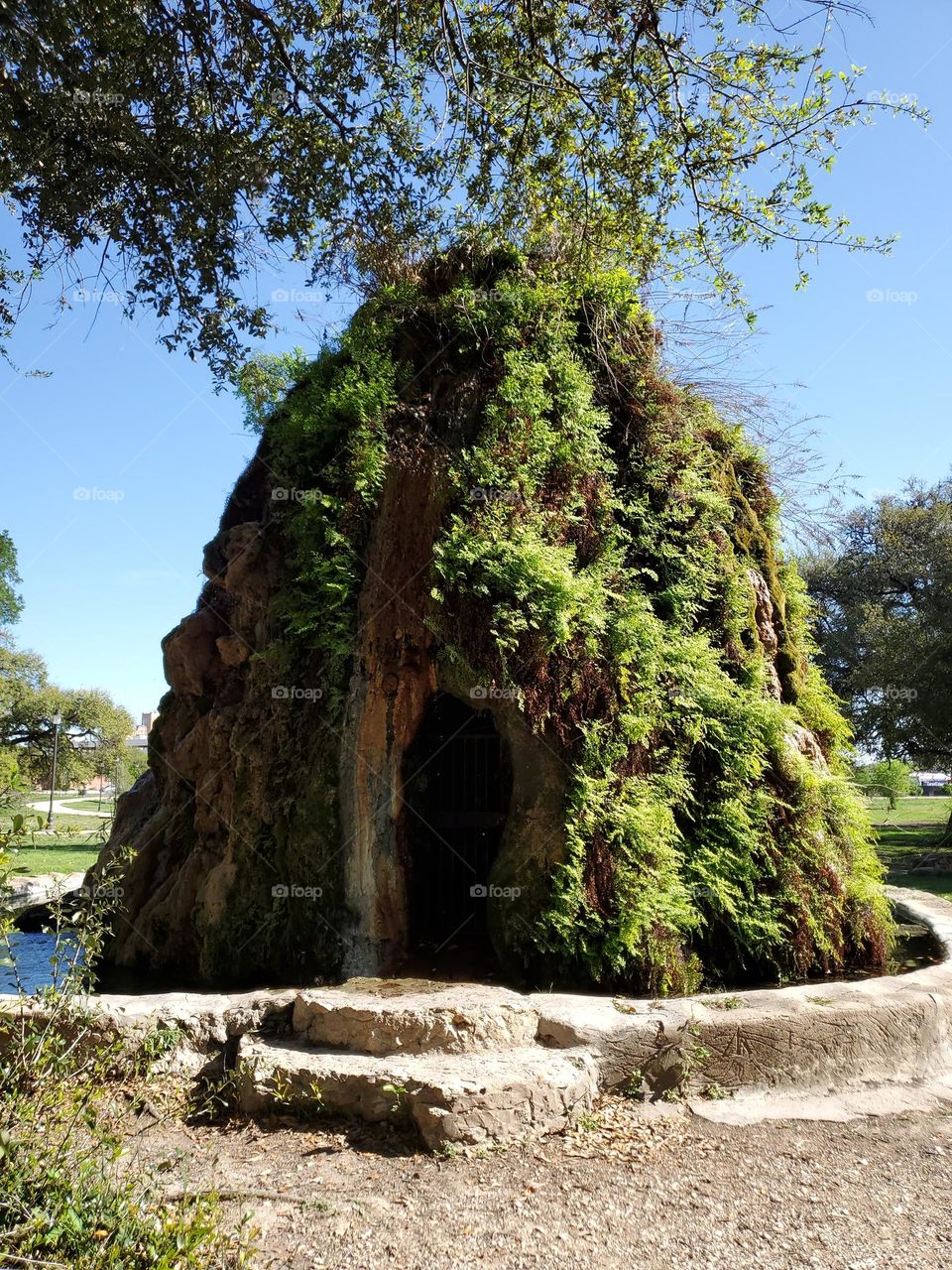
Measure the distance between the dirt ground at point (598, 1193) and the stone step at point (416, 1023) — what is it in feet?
1.72

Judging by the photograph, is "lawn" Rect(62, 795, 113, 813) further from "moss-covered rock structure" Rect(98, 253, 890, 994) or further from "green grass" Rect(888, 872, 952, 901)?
"moss-covered rock structure" Rect(98, 253, 890, 994)

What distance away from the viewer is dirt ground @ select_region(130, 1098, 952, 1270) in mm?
3648

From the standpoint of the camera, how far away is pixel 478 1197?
13.4 feet

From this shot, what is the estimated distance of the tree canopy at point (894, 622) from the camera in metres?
20.5

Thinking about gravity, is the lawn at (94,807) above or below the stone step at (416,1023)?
above

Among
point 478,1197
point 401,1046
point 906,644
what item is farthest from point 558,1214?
point 906,644

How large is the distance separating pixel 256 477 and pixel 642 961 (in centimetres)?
706

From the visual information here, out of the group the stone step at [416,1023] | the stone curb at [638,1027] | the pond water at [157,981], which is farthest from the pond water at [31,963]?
the stone step at [416,1023]

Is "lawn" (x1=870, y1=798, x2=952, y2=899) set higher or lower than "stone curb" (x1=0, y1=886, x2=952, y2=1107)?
lower

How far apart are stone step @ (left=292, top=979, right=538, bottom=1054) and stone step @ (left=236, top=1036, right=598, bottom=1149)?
7cm

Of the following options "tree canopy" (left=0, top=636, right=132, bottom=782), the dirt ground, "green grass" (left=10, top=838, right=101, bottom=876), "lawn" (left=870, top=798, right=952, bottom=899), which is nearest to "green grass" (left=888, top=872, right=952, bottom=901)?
"lawn" (left=870, top=798, right=952, bottom=899)

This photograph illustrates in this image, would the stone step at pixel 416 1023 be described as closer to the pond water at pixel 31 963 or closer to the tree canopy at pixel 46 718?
the pond water at pixel 31 963

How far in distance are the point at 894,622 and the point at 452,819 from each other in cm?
1940

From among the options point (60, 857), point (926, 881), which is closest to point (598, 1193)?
point (926, 881)
